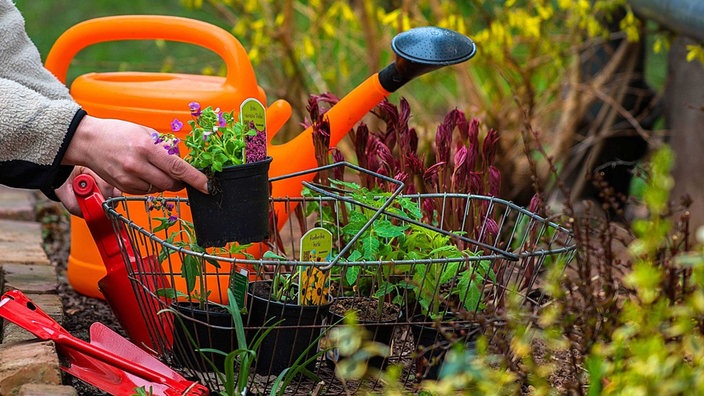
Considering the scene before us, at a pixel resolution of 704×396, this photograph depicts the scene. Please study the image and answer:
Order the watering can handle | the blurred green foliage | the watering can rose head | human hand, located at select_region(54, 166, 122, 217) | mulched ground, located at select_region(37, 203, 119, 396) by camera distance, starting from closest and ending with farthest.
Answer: the watering can rose head
human hand, located at select_region(54, 166, 122, 217)
mulched ground, located at select_region(37, 203, 119, 396)
the watering can handle
the blurred green foliage

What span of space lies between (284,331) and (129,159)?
403 millimetres

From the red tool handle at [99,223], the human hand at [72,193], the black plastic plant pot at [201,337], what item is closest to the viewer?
the black plastic plant pot at [201,337]

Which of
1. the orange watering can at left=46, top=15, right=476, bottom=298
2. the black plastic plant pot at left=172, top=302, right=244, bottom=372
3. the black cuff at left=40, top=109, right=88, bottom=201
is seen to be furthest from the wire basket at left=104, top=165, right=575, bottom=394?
the orange watering can at left=46, top=15, right=476, bottom=298

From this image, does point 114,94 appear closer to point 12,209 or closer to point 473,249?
point 473,249

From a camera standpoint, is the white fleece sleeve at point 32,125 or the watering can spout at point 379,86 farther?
the watering can spout at point 379,86

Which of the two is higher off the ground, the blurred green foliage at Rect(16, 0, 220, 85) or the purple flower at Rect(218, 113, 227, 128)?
the blurred green foliage at Rect(16, 0, 220, 85)

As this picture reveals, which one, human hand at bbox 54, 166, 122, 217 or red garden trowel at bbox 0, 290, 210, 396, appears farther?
human hand at bbox 54, 166, 122, 217

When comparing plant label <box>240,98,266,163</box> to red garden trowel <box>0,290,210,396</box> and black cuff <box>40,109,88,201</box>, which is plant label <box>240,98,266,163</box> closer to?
black cuff <box>40,109,88,201</box>

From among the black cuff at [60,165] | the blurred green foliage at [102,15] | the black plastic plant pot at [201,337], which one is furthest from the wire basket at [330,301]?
the blurred green foliage at [102,15]

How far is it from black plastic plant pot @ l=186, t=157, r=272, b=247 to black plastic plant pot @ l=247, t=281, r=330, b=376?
0.13m

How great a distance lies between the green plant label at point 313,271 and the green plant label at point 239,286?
0.33ft

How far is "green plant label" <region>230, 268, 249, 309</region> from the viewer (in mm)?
1689

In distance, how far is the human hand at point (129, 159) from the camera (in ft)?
5.24

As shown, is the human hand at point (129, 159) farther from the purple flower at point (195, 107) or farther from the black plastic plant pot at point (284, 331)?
the black plastic plant pot at point (284, 331)
